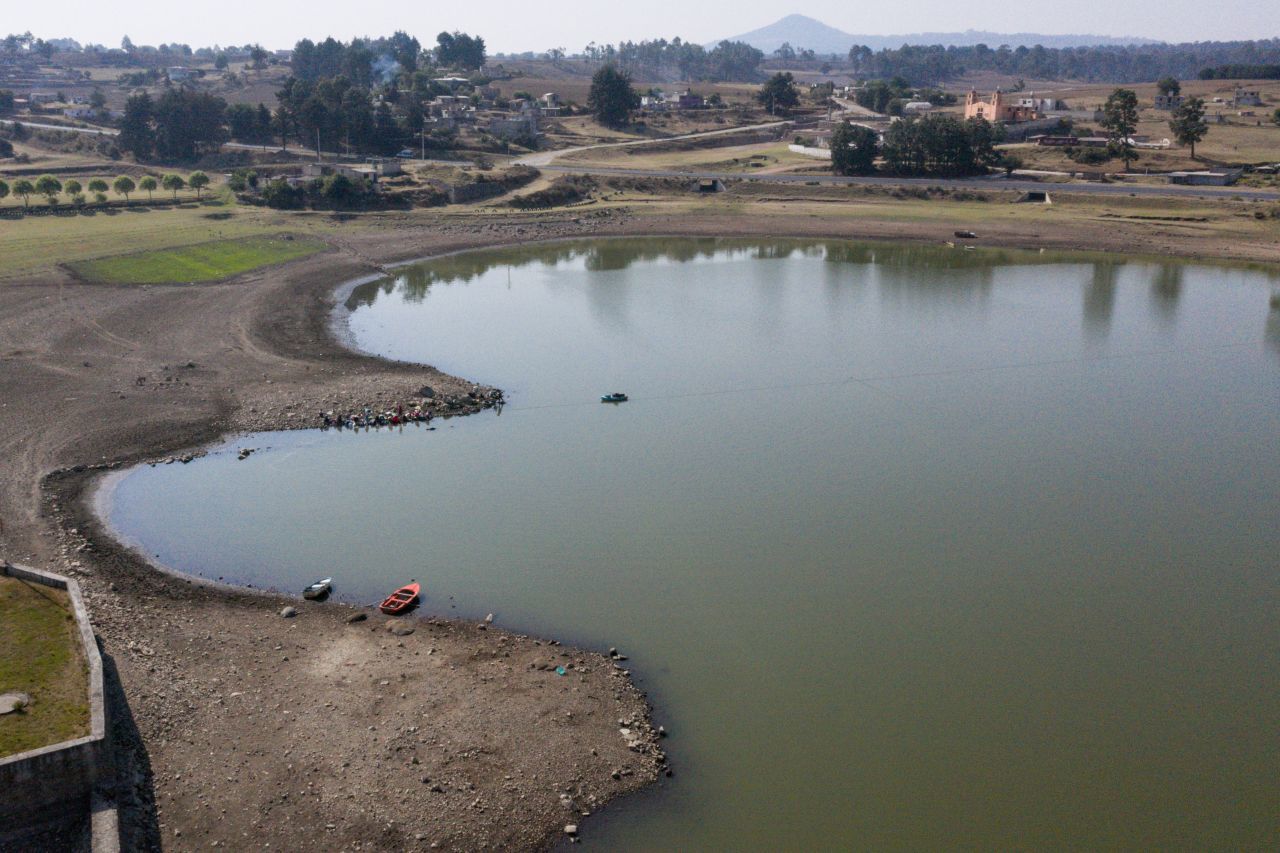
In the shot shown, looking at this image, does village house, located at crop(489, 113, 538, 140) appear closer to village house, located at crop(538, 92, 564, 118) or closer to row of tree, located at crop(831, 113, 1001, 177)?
village house, located at crop(538, 92, 564, 118)

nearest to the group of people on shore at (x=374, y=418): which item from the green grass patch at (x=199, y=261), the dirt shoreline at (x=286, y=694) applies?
the dirt shoreline at (x=286, y=694)

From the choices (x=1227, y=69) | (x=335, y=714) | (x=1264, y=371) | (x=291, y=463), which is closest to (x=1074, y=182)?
(x=1264, y=371)

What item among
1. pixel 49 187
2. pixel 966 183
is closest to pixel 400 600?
pixel 49 187

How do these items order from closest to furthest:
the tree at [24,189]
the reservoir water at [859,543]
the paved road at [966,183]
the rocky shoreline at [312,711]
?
the rocky shoreline at [312,711], the reservoir water at [859,543], the tree at [24,189], the paved road at [966,183]

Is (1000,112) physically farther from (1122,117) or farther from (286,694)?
(286,694)

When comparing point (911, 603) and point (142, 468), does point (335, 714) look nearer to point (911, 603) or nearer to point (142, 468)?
point (911, 603)

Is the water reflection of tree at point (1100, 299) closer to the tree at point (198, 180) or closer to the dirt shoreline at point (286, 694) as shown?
the dirt shoreline at point (286, 694)

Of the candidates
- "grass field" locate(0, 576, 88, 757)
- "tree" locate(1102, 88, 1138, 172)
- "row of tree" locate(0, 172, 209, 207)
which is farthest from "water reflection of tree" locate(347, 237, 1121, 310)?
"grass field" locate(0, 576, 88, 757)
